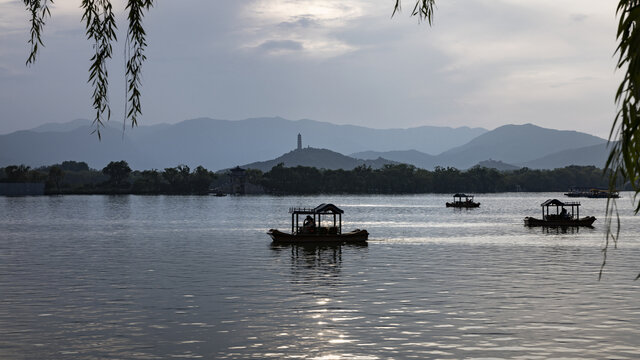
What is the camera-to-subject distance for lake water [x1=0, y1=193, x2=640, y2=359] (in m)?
26.2

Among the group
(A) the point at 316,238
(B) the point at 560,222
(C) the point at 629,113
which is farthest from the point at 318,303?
(B) the point at 560,222

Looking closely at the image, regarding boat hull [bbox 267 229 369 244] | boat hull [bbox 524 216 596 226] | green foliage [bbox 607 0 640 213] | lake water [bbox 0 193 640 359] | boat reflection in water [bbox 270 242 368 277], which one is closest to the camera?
green foliage [bbox 607 0 640 213]

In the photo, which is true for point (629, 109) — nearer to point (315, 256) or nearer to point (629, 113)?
point (629, 113)

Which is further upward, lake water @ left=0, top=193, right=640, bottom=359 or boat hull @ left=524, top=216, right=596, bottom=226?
boat hull @ left=524, top=216, right=596, bottom=226

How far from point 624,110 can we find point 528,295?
30775 mm

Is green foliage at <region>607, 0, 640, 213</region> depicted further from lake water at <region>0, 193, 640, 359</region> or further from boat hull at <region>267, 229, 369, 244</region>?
boat hull at <region>267, 229, 369, 244</region>

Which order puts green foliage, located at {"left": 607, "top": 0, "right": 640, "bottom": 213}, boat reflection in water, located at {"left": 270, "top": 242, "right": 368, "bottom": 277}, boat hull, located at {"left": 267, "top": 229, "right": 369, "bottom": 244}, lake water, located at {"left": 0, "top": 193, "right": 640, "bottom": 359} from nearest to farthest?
1. green foliage, located at {"left": 607, "top": 0, "right": 640, "bottom": 213}
2. lake water, located at {"left": 0, "top": 193, "right": 640, "bottom": 359}
3. boat reflection in water, located at {"left": 270, "top": 242, "right": 368, "bottom": 277}
4. boat hull, located at {"left": 267, "top": 229, "right": 369, "bottom": 244}

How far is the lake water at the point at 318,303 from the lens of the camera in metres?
26.2

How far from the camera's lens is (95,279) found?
46156 millimetres

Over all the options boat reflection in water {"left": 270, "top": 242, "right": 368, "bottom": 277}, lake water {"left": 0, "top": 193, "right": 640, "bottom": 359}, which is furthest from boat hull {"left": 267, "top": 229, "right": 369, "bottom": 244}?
lake water {"left": 0, "top": 193, "right": 640, "bottom": 359}

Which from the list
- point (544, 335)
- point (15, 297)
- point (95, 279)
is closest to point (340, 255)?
point (95, 279)

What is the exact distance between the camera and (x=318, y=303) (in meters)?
36.2

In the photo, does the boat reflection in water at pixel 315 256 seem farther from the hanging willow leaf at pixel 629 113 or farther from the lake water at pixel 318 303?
the hanging willow leaf at pixel 629 113

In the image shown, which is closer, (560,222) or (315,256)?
(315,256)
